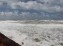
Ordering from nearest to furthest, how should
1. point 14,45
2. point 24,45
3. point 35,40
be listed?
point 14,45
point 24,45
point 35,40

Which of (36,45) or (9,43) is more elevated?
(9,43)

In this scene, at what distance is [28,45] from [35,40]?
1730 millimetres

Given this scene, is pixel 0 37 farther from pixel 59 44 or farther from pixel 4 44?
pixel 59 44

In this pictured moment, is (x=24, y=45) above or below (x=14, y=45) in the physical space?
below

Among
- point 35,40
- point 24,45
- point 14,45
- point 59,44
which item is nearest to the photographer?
point 14,45

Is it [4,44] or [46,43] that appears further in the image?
[46,43]

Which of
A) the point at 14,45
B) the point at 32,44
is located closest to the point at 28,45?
the point at 32,44

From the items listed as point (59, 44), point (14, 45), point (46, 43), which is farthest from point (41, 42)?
point (14, 45)

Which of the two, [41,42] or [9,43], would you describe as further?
[41,42]

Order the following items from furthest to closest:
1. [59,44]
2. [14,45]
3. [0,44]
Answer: [59,44] → [14,45] → [0,44]

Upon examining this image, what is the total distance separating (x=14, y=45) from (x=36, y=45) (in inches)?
338

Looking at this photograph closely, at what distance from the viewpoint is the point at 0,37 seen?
11.6ft

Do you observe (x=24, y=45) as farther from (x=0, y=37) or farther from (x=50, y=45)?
(x=0, y=37)

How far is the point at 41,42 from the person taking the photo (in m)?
13.1
